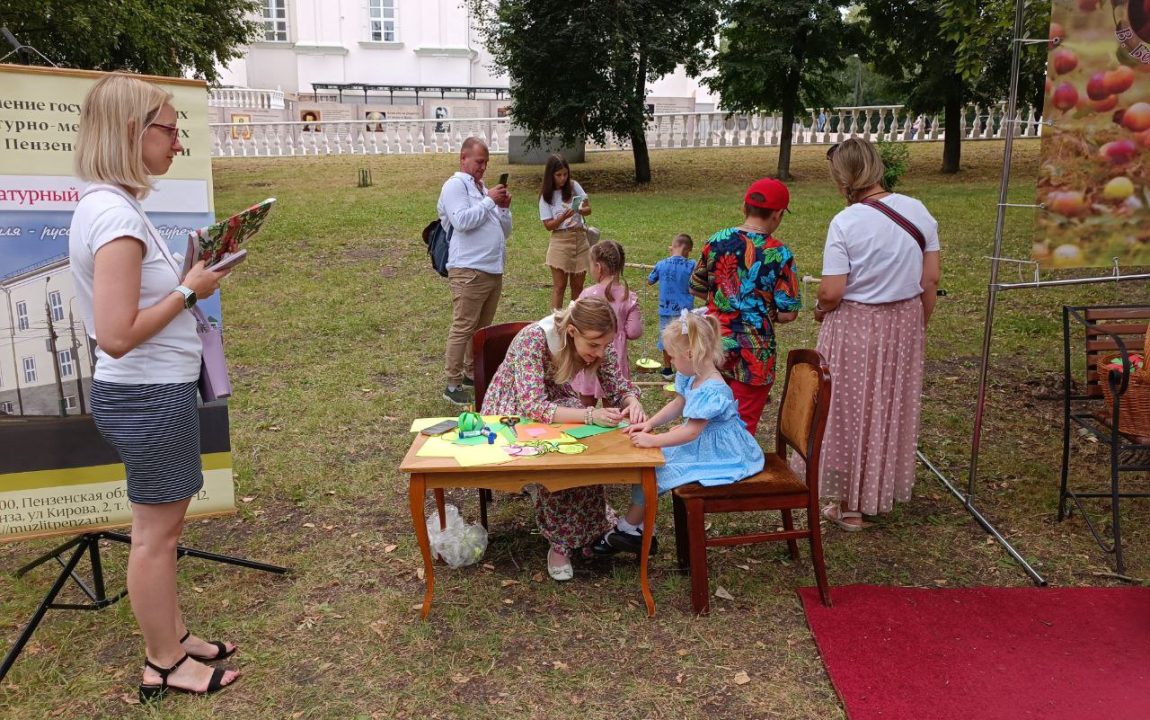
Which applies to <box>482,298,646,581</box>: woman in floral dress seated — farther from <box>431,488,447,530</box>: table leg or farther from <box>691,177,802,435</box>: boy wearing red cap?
<box>691,177,802,435</box>: boy wearing red cap

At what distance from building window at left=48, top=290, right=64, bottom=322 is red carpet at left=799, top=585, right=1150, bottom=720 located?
3.42 m

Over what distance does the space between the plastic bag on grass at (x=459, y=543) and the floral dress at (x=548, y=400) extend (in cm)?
32

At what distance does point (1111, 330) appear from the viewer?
443cm

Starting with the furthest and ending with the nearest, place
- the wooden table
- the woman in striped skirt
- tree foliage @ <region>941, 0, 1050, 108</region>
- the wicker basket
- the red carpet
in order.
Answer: tree foliage @ <region>941, 0, 1050, 108</region>, the wicker basket, the wooden table, the red carpet, the woman in striped skirt

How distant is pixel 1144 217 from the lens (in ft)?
13.1

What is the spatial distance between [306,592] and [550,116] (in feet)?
50.9

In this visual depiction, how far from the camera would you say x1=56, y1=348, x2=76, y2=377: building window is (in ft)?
12.4

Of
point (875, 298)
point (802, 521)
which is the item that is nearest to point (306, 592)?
point (802, 521)

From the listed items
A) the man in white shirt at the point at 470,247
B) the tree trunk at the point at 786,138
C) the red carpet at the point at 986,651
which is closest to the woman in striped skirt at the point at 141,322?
the red carpet at the point at 986,651

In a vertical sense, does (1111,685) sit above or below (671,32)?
below

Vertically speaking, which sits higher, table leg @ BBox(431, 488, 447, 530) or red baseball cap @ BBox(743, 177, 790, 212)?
red baseball cap @ BBox(743, 177, 790, 212)

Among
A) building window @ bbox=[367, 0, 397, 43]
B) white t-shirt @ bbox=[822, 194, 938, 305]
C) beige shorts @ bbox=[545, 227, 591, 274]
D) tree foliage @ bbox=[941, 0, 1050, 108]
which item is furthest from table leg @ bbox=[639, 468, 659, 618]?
building window @ bbox=[367, 0, 397, 43]

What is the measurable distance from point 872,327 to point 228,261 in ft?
9.29

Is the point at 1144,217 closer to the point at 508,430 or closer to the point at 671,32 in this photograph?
the point at 508,430
